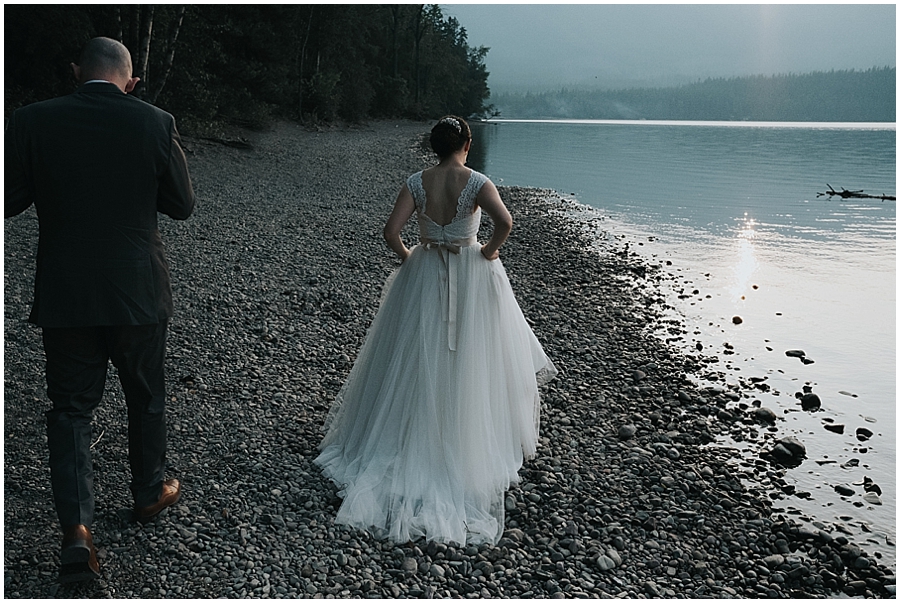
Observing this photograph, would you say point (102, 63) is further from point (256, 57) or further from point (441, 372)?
point (256, 57)

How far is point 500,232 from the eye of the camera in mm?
4492

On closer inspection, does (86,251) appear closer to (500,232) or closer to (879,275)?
(500,232)

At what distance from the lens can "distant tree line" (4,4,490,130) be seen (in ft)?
66.1

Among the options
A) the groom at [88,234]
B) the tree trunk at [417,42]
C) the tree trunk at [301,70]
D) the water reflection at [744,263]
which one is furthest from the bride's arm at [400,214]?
the tree trunk at [417,42]

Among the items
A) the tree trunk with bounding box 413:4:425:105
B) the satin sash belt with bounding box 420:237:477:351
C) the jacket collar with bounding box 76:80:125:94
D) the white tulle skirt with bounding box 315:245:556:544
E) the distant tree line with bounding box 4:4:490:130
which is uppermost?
the tree trunk with bounding box 413:4:425:105

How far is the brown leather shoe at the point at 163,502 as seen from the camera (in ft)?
12.8

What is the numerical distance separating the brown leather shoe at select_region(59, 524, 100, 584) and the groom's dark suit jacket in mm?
1036

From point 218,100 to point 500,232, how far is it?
26799mm

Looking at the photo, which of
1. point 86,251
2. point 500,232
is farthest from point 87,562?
point 500,232

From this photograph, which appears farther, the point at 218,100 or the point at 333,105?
the point at 333,105

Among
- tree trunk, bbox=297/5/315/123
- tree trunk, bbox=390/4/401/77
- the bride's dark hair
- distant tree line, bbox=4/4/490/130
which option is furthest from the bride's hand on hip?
tree trunk, bbox=390/4/401/77

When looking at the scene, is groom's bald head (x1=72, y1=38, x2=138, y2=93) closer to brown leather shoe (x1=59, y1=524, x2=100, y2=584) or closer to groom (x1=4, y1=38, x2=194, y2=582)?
groom (x1=4, y1=38, x2=194, y2=582)

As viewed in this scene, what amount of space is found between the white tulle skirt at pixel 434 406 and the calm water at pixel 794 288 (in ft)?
7.79

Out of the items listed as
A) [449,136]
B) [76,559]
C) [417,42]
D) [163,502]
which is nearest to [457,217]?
[449,136]
